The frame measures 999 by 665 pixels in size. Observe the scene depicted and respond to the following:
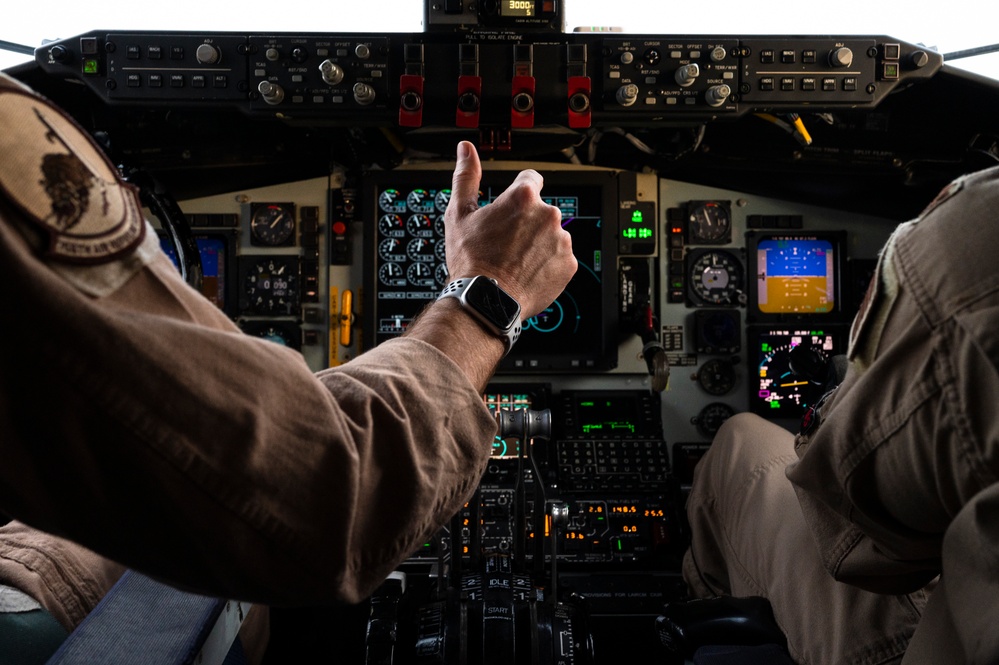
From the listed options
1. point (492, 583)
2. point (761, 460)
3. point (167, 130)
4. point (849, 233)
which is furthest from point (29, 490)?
point (849, 233)

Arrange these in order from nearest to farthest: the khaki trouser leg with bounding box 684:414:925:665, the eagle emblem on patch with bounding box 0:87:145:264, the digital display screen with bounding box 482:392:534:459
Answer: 1. the eagle emblem on patch with bounding box 0:87:145:264
2. the khaki trouser leg with bounding box 684:414:925:665
3. the digital display screen with bounding box 482:392:534:459

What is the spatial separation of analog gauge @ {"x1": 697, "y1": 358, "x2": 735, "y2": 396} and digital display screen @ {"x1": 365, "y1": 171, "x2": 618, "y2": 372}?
0.38 m

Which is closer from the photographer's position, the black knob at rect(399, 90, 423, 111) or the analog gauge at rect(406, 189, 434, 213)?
the black knob at rect(399, 90, 423, 111)

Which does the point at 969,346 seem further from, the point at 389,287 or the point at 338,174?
the point at 338,174

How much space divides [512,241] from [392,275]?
6.51 ft

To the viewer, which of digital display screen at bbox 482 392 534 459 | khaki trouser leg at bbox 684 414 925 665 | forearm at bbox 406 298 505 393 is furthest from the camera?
digital display screen at bbox 482 392 534 459

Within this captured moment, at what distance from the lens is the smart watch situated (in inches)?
31.5

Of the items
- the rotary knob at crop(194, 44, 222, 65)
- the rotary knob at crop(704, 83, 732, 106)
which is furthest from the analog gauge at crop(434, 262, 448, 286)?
the rotary knob at crop(704, 83, 732, 106)

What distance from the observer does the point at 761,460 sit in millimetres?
1840

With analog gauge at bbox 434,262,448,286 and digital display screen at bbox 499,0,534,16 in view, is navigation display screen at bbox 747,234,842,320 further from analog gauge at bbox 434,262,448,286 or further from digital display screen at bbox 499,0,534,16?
digital display screen at bbox 499,0,534,16

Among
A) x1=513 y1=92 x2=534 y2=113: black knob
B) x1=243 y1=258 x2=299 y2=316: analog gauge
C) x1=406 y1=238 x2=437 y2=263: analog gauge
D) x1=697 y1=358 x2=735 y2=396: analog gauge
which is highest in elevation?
x1=513 y1=92 x2=534 y2=113: black knob

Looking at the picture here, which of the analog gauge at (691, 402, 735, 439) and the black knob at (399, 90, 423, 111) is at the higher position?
the black knob at (399, 90, 423, 111)

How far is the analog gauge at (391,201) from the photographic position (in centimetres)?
285

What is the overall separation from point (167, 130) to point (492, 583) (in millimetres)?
1917
